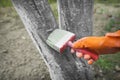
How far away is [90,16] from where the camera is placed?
6.49 ft

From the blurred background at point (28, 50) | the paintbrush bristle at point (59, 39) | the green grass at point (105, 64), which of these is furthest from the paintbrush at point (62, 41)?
the green grass at point (105, 64)

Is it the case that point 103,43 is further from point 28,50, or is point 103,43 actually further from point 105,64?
point 28,50

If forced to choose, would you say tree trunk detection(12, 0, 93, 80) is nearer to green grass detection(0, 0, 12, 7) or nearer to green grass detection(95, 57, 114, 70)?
green grass detection(95, 57, 114, 70)

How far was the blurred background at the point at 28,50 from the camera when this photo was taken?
2.80 metres

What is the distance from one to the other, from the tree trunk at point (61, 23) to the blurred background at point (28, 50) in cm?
69

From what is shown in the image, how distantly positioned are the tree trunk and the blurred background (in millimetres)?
689

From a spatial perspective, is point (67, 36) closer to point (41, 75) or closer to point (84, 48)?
point (84, 48)

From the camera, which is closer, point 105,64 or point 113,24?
point 105,64

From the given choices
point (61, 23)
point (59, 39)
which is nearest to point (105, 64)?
point (61, 23)

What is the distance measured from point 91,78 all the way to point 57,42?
816mm

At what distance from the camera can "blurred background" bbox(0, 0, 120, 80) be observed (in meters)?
2.80

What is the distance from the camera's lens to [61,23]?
201 centimetres

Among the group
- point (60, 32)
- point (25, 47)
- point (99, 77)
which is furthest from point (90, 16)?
point (25, 47)

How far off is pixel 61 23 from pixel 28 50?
144 centimetres
